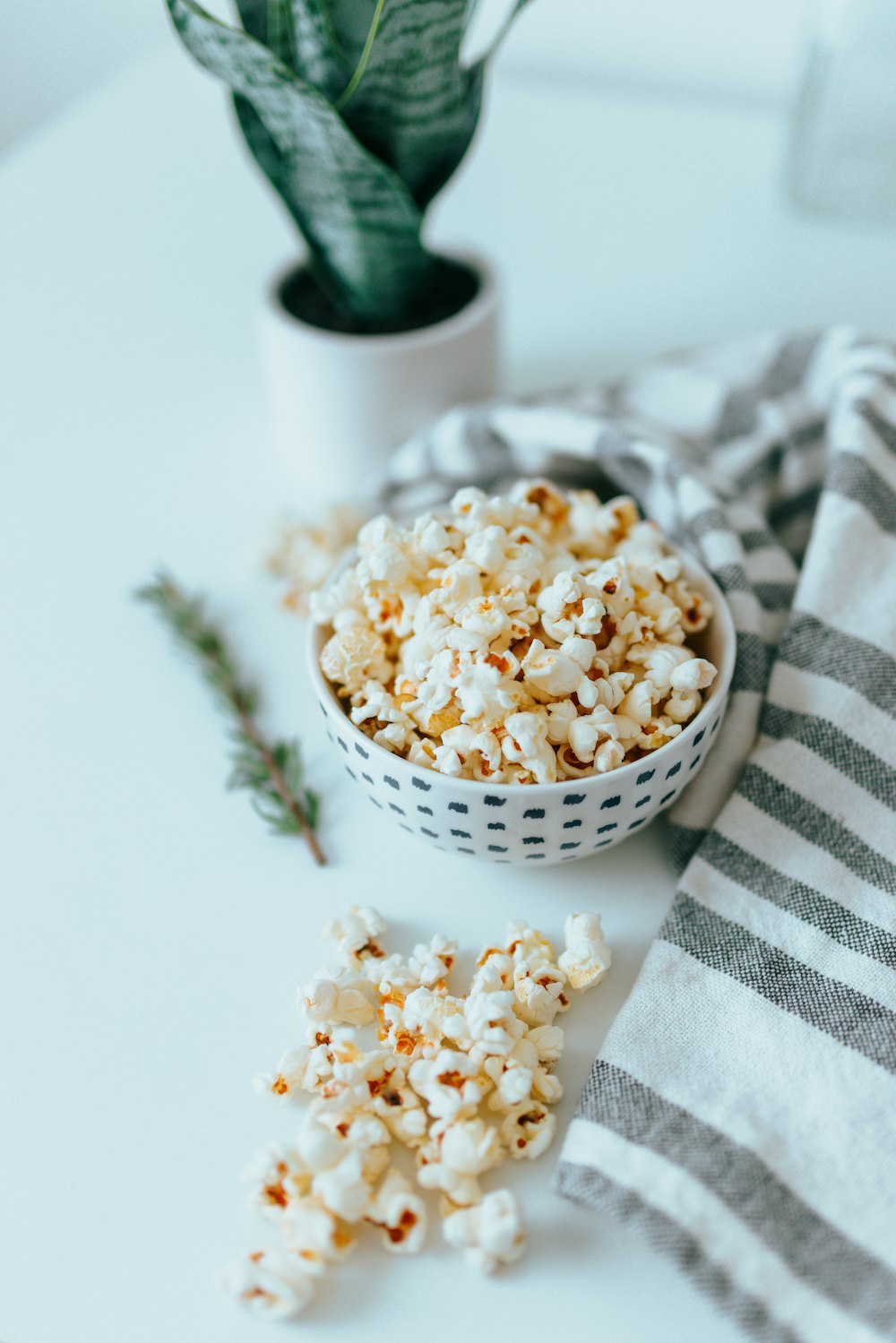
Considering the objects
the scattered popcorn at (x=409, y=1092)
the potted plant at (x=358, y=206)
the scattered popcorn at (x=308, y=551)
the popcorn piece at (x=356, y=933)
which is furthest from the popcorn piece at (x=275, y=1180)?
the potted plant at (x=358, y=206)

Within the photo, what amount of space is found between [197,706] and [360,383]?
0.84 ft

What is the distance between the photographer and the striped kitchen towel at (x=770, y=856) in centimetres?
45

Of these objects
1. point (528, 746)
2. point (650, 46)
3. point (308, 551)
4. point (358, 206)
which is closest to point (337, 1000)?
point (528, 746)

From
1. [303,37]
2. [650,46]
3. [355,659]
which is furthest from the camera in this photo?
[650,46]

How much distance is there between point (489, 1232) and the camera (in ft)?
1.49

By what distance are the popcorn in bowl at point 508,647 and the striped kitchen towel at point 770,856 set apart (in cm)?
8

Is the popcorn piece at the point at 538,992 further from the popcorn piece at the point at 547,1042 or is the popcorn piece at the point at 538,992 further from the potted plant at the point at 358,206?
the potted plant at the point at 358,206

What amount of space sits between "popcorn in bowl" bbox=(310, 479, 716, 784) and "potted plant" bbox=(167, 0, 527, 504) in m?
0.22

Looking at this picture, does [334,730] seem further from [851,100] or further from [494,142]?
[494,142]

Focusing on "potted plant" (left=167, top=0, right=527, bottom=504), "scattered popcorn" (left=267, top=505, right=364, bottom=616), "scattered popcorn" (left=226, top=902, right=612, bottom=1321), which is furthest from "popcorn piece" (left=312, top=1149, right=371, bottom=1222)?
"potted plant" (left=167, top=0, right=527, bottom=504)

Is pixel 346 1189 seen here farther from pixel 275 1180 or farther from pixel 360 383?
pixel 360 383

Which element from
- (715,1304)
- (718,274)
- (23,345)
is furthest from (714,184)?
(715,1304)

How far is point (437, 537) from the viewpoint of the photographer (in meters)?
0.56

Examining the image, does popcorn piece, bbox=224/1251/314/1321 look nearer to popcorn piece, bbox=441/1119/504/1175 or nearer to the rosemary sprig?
popcorn piece, bbox=441/1119/504/1175
